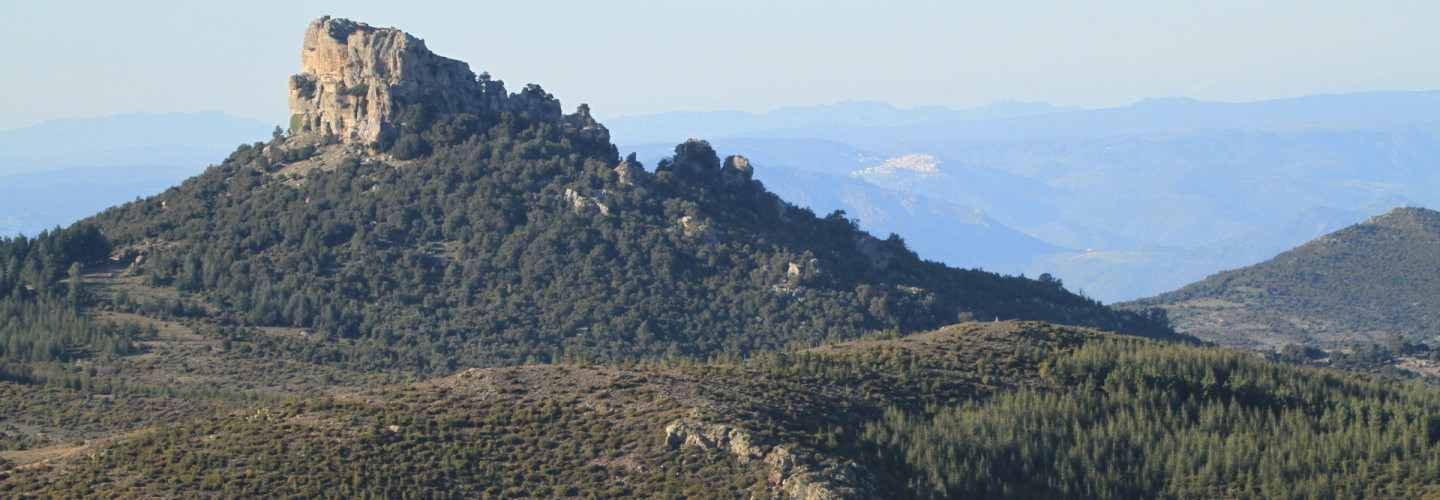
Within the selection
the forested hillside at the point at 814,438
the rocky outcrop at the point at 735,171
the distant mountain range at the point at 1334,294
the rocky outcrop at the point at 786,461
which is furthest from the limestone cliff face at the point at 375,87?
the distant mountain range at the point at 1334,294

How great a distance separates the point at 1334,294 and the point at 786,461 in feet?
401

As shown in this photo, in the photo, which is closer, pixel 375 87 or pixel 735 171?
pixel 375 87

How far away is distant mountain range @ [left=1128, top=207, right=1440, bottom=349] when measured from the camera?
128500 millimetres

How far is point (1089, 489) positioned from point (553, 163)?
216ft

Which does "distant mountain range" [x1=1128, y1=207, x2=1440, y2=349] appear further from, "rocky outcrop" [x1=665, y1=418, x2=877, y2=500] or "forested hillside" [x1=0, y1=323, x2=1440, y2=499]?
"rocky outcrop" [x1=665, y1=418, x2=877, y2=500]

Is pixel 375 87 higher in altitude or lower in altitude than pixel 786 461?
higher

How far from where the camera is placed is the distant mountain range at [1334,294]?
128 metres

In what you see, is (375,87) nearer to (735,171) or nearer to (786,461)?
(735,171)

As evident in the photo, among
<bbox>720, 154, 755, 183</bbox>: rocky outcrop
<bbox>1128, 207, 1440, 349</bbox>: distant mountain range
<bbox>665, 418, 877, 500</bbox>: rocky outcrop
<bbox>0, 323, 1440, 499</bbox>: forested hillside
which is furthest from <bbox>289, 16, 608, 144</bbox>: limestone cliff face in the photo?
<bbox>1128, 207, 1440, 349</bbox>: distant mountain range

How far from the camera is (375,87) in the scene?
324 feet

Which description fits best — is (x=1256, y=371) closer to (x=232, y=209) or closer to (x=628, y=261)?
(x=628, y=261)

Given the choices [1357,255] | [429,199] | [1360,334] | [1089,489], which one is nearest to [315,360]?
[429,199]

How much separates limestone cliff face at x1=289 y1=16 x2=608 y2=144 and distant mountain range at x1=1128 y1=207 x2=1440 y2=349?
68.8m

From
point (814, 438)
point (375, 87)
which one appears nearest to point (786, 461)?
point (814, 438)
